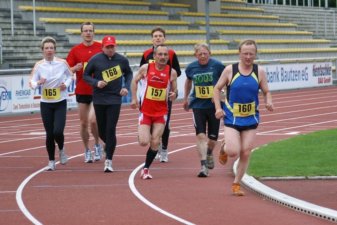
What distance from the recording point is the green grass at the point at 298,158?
13.3 m

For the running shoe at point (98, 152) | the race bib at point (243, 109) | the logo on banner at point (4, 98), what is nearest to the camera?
the race bib at point (243, 109)

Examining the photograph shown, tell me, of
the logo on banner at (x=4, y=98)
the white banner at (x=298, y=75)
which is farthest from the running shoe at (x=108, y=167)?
the white banner at (x=298, y=75)

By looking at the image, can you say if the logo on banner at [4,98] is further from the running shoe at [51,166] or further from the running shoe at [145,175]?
the running shoe at [145,175]

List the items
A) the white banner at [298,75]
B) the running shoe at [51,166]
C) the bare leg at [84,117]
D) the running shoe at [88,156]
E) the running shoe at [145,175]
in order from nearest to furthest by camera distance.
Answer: the running shoe at [145,175], the running shoe at [51,166], the bare leg at [84,117], the running shoe at [88,156], the white banner at [298,75]

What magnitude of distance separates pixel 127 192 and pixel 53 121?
129 inches

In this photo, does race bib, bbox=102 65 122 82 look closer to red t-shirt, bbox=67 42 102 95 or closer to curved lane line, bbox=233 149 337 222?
red t-shirt, bbox=67 42 102 95

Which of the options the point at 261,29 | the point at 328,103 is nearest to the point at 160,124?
the point at 328,103

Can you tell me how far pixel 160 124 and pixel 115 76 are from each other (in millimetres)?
1433

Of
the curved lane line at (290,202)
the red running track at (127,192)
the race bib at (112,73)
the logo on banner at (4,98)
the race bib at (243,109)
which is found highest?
the race bib at (112,73)

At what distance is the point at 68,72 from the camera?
15203 mm

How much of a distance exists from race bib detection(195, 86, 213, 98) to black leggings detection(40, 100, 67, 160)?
7.63 feet

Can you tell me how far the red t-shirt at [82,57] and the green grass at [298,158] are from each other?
9.97ft

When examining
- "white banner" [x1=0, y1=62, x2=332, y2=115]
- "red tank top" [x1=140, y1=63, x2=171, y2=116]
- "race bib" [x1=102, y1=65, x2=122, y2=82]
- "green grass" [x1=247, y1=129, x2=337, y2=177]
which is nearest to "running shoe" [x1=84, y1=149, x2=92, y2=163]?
"race bib" [x1=102, y1=65, x2=122, y2=82]

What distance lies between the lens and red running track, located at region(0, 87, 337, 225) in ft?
32.9
